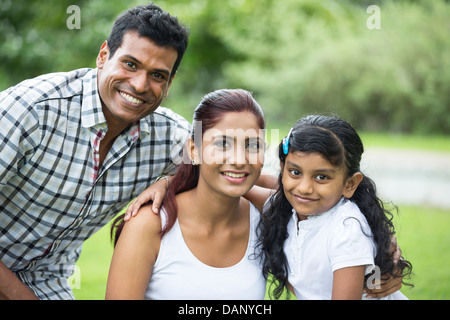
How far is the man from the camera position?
267 centimetres

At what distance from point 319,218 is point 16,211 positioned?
5.52 ft

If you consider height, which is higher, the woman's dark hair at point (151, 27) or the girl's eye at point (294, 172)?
the woman's dark hair at point (151, 27)

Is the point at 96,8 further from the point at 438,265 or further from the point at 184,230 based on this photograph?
the point at 184,230

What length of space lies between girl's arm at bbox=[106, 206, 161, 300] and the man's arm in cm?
49

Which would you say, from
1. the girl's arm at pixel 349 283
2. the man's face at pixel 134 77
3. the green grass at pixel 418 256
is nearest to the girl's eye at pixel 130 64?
the man's face at pixel 134 77

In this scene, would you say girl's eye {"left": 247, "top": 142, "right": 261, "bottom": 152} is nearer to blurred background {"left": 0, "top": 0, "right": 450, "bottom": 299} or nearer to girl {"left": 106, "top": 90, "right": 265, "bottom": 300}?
girl {"left": 106, "top": 90, "right": 265, "bottom": 300}

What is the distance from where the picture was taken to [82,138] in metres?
2.82

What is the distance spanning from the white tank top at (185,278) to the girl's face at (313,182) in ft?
1.68

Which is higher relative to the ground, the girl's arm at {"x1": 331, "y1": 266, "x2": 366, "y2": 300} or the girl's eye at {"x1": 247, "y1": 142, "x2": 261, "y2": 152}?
the girl's eye at {"x1": 247, "y1": 142, "x2": 261, "y2": 152}

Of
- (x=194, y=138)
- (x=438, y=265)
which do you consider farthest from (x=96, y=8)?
(x=194, y=138)

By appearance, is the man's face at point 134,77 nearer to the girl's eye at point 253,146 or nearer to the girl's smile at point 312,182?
the girl's eye at point 253,146

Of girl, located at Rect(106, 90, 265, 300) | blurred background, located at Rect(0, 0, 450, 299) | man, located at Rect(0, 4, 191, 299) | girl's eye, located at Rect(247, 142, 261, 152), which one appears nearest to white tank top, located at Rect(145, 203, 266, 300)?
girl, located at Rect(106, 90, 265, 300)

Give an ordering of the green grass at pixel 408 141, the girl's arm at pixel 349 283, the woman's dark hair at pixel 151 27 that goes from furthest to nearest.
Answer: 1. the green grass at pixel 408 141
2. the woman's dark hair at pixel 151 27
3. the girl's arm at pixel 349 283

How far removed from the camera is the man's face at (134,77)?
2.77 metres
